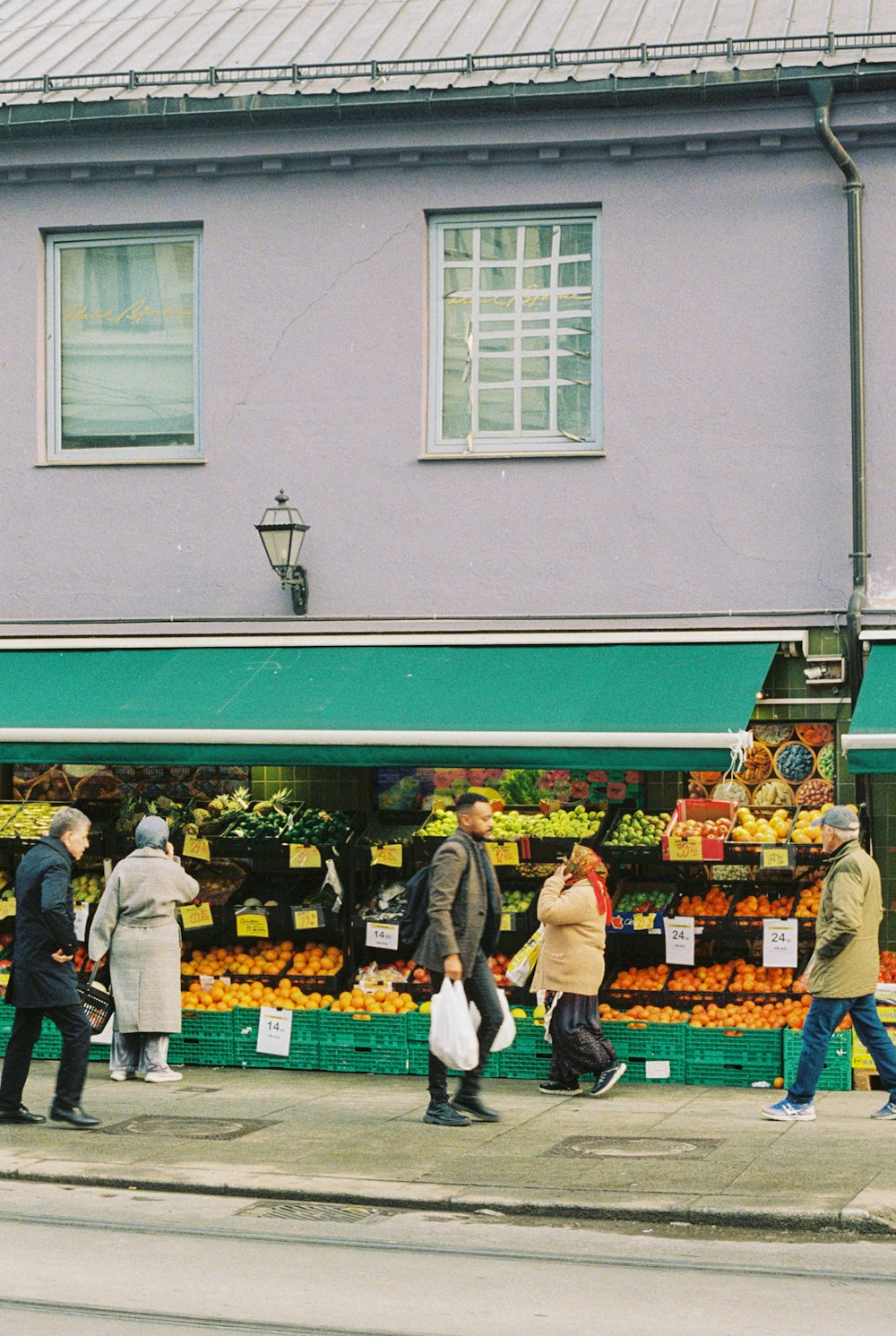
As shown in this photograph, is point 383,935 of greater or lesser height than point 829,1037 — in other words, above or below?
above

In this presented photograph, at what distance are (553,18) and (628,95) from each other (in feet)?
7.40

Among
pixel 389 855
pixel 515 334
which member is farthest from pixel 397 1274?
pixel 515 334

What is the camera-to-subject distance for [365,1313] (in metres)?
7.21

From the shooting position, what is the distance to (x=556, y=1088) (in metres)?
12.3

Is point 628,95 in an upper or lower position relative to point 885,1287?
upper

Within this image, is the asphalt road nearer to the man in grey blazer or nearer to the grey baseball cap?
the man in grey blazer

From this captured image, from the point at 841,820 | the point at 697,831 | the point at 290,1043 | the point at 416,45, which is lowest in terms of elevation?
the point at 290,1043

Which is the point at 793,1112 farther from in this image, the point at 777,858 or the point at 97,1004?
the point at 97,1004

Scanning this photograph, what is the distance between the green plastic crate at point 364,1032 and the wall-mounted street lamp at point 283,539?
10.7ft

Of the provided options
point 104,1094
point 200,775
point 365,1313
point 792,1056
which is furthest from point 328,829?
point 365,1313

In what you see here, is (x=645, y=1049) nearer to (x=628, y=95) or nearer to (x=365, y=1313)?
(x=365, y=1313)

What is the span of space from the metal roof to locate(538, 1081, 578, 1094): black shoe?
7.12 meters

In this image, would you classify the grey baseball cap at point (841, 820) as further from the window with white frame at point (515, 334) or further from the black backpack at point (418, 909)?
the window with white frame at point (515, 334)

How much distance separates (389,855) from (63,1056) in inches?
126
